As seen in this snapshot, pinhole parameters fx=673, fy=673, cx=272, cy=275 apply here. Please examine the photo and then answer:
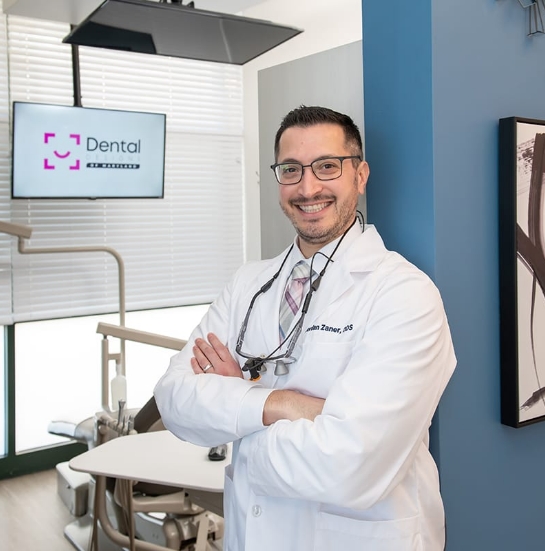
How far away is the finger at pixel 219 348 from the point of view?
146 centimetres

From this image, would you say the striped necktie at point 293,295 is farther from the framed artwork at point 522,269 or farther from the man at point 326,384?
the framed artwork at point 522,269

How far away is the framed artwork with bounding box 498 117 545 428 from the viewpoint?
143 cm

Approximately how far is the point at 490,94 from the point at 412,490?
831 mm

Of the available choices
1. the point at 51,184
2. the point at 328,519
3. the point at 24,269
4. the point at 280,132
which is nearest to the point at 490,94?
the point at 280,132

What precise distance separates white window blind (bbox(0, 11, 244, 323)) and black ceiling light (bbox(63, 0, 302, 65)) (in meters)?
1.80

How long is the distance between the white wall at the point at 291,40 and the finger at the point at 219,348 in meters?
2.61

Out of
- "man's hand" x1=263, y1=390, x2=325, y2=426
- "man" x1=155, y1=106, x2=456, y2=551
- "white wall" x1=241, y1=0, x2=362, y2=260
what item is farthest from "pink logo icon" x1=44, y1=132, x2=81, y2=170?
"man's hand" x1=263, y1=390, x2=325, y2=426

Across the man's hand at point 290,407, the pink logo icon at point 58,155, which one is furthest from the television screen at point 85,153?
the man's hand at point 290,407

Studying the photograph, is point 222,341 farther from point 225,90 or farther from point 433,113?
point 225,90

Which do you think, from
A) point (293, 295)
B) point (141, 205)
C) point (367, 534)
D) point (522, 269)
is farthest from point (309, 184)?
point (141, 205)

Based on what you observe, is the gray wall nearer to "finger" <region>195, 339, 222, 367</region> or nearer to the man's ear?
the man's ear

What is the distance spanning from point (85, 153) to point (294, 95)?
230cm

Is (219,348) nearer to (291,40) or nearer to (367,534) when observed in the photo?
(367,534)

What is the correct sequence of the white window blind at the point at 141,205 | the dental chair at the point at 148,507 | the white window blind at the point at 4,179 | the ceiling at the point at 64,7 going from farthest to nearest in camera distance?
the white window blind at the point at 141,205 < the white window blind at the point at 4,179 < the ceiling at the point at 64,7 < the dental chair at the point at 148,507
